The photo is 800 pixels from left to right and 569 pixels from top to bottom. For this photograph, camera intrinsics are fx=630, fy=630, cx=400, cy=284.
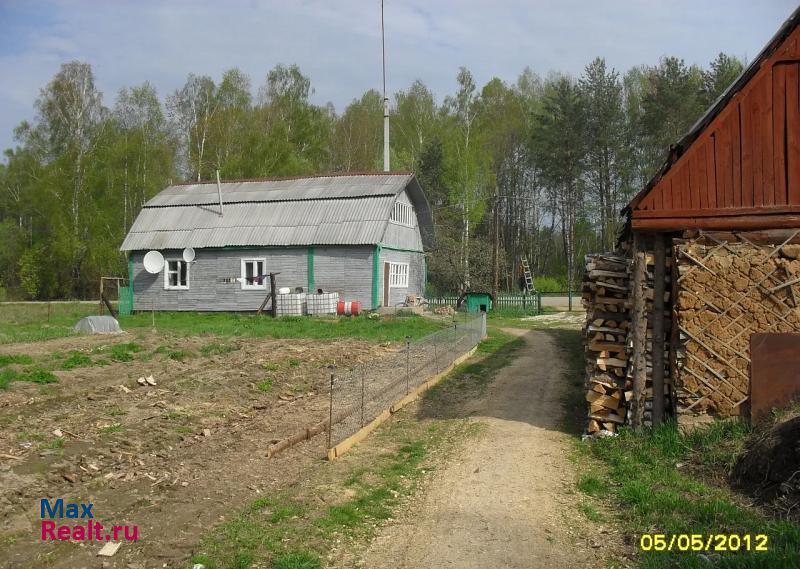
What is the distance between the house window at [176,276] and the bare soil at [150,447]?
1514 cm

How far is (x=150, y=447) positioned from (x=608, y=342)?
661 cm

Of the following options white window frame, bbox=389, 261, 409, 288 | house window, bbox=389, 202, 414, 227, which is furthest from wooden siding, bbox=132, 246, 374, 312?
house window, bbox=389, 202, 414, 227

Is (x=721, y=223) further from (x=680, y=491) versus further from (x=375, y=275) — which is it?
(x=375, y=275)

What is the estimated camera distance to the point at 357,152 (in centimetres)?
5334

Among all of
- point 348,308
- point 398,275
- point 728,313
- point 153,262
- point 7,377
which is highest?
point 153,262

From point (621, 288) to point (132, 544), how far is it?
7077mm

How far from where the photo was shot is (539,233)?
191 ft

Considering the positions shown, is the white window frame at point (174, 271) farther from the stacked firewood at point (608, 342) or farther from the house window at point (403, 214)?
the stacked firewood at point (608, 342)

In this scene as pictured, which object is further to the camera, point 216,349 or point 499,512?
point 216,349

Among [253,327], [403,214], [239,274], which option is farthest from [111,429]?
[403,214]

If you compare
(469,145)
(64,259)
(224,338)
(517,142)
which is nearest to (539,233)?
(517,142)

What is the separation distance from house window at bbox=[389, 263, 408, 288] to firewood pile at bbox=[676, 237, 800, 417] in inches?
788
